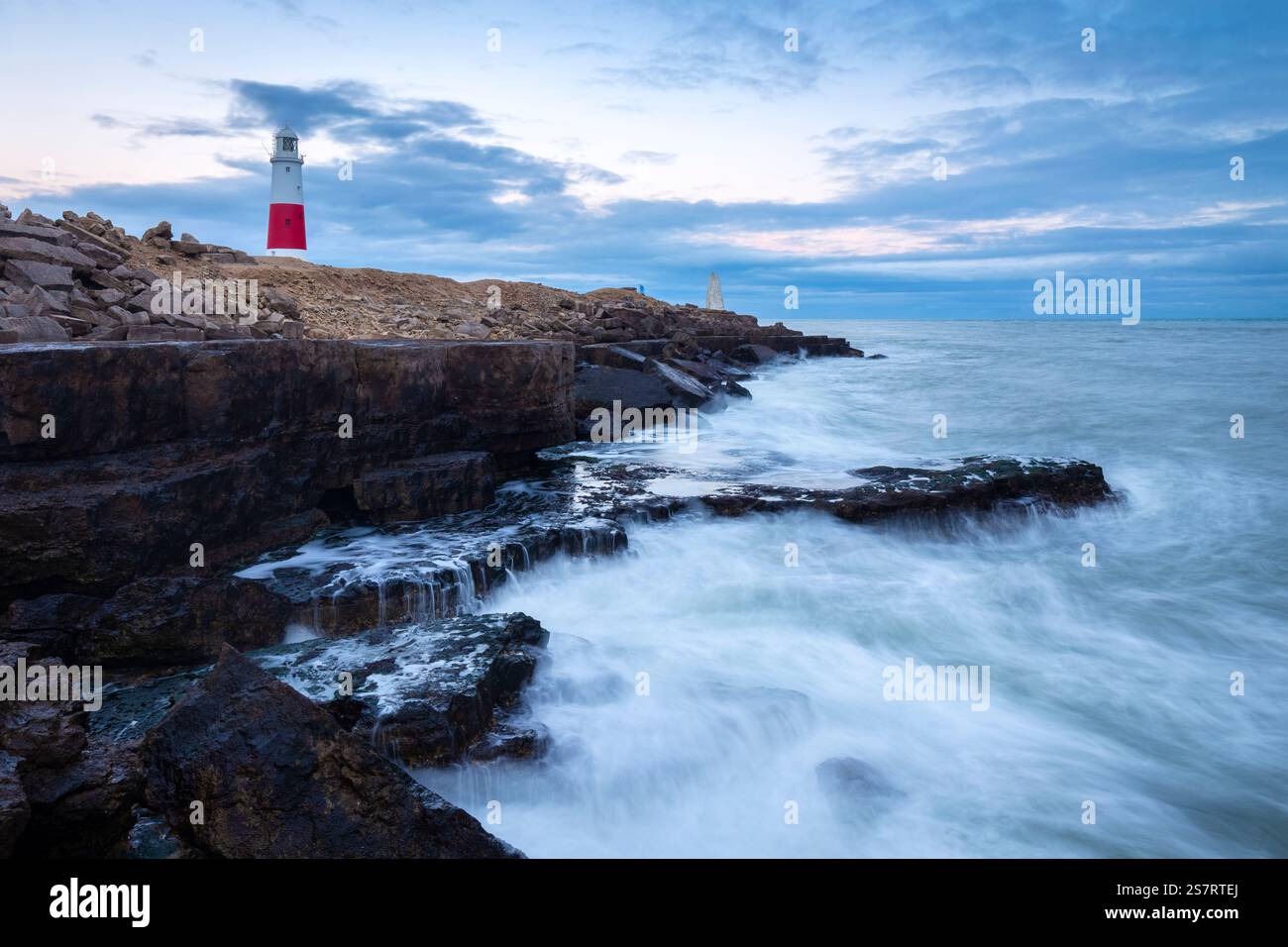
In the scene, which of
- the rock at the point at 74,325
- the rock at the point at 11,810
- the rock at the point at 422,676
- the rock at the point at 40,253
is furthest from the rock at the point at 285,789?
the rock at the point at 40,253

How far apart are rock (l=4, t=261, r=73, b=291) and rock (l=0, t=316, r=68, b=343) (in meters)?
2.86

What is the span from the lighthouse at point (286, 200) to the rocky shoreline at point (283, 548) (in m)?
19.2

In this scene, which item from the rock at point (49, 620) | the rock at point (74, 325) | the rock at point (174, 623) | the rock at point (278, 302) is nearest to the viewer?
the rock at point (49, 620)

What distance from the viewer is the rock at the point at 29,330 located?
22.9ft

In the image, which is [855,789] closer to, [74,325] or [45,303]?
[74,325]

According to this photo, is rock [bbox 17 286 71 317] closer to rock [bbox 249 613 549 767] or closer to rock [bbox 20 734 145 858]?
rock [bbox 249 613 549 767]

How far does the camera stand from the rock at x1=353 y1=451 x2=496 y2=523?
761cm

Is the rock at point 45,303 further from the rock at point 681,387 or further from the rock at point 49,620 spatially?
the rock at point 681,387

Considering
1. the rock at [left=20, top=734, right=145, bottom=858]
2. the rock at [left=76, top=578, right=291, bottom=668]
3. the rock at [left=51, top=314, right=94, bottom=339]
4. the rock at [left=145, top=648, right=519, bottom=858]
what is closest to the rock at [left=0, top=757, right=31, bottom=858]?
the rock at [left=20, top=734, right=145, bottom=858]

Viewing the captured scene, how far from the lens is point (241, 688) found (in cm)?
349
